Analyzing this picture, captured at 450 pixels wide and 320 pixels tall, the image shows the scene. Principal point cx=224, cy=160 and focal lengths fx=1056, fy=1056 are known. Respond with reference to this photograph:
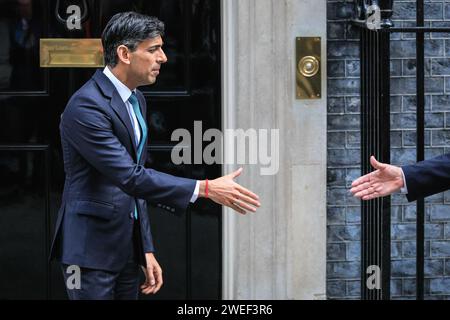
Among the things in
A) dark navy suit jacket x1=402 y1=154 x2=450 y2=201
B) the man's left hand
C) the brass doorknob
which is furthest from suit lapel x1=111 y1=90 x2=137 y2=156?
the brass doorknob

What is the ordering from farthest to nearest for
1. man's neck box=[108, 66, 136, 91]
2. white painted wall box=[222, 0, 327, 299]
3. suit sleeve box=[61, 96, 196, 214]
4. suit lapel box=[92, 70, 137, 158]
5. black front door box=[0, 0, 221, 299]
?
1. black front door box=[0, 0, 221, 299]
2. white painted wall box=[222, 0, 327, 299]
3. man's neck box=[108, 66, 136, 91]
4. suit lapel box=[92, 70, 137, 158]
5. suit sleeve box=[61, 96, 196, 214]

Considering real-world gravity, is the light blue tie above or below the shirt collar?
below

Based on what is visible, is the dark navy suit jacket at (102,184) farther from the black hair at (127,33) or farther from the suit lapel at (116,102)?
the black hair at (127,33)

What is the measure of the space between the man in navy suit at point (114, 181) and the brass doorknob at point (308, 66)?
4.59ft

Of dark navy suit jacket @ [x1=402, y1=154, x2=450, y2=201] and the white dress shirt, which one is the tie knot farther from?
dark navy suit jacket @ [x1=402, y1=154, x2=450, y2=201]

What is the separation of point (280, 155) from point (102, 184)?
63.7 inches

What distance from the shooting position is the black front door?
18.6 feet

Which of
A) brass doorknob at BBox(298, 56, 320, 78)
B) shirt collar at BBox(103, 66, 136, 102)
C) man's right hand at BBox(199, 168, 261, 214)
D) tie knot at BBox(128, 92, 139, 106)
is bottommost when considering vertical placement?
man's right hand at BBox(199, 168, 261, 214)

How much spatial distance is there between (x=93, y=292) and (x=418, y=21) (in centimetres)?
224

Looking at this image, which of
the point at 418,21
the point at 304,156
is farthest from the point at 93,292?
the point at 418,21

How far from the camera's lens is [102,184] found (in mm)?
4160

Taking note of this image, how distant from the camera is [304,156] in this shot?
5.61 metres

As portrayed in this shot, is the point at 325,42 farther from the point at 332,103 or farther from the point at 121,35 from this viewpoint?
the point at 121,35

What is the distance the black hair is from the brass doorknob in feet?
4.65
